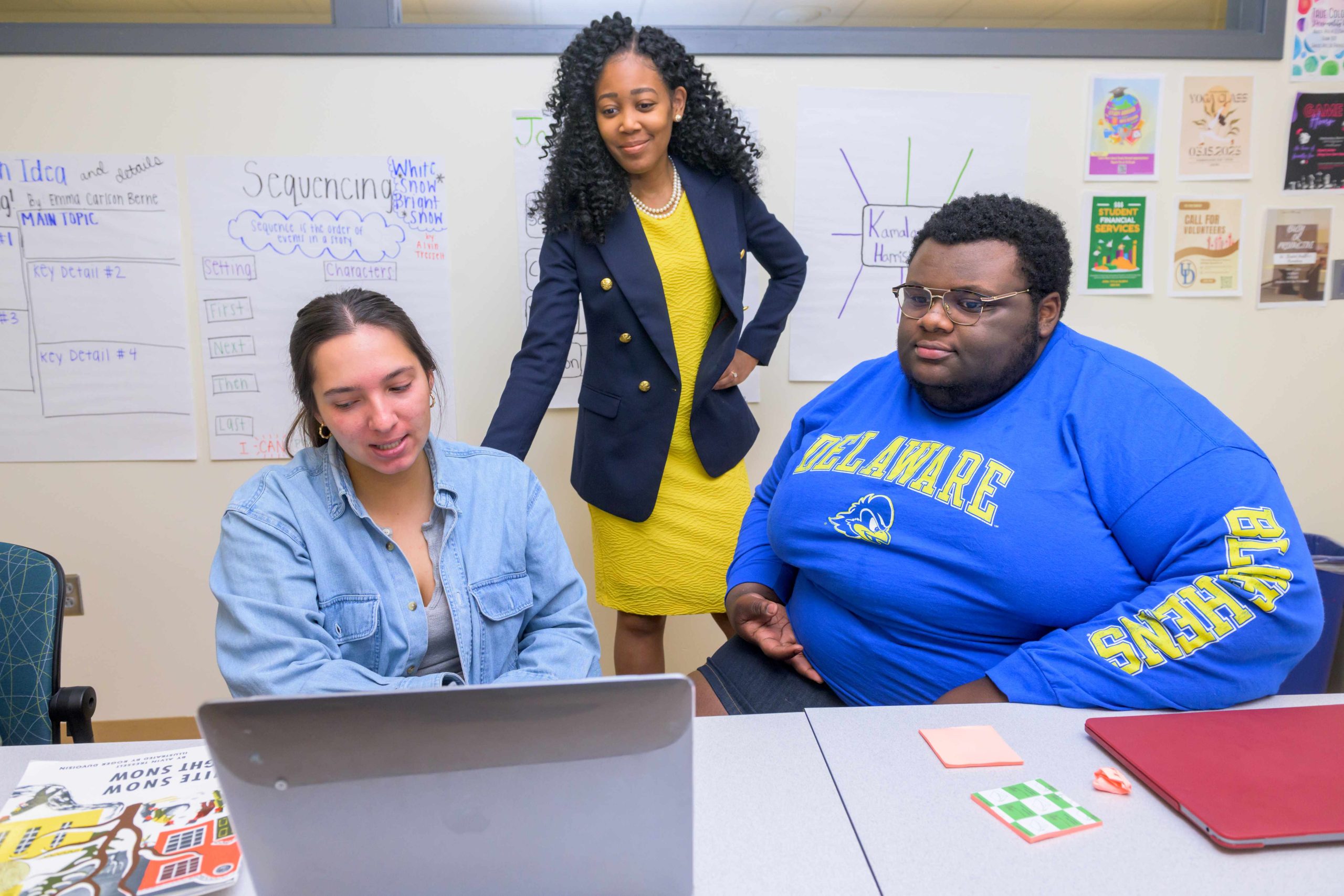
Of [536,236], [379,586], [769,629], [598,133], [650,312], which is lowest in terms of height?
[769,629]

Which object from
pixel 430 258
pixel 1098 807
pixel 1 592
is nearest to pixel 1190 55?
pixel 430 258

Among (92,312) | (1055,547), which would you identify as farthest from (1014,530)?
(92,312)

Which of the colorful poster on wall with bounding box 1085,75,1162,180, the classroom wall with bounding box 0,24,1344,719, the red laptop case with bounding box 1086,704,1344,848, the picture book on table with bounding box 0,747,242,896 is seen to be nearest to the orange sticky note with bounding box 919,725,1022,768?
the red laptop case with bounding box 1086,704,1344,848

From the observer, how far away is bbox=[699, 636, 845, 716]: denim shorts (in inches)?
54.9

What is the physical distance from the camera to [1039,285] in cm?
133

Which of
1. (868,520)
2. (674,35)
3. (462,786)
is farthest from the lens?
(674,35)

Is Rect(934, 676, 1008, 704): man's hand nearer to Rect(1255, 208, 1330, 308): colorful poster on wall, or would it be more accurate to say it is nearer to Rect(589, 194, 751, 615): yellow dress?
Rect(589, 194, 751, 615): yellow dress

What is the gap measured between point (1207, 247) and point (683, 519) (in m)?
1.89

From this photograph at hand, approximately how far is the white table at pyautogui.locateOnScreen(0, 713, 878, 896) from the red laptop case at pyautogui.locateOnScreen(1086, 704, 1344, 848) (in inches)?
13.4

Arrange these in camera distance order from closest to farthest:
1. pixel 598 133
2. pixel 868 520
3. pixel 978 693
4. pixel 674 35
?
pixel 978 693
pixel 868 520
pixel 598 133
pixel 674 35

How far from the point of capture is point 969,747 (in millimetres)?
981

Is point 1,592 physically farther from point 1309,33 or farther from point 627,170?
point 1309,33

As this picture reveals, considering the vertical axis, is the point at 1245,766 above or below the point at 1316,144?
below

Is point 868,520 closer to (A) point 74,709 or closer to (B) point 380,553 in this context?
(B) point 380,553
